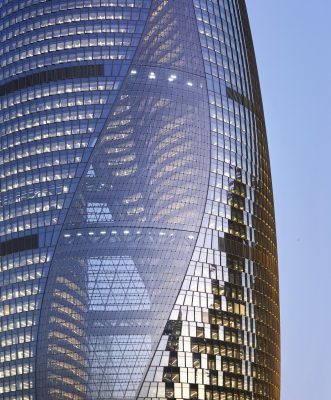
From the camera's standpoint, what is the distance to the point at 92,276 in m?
117

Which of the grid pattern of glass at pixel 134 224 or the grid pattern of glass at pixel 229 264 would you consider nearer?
the grid pattern of glass at pixel 134 224

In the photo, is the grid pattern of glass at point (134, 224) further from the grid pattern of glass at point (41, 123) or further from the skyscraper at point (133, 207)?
the grid pattern of glass at point (41, 123)

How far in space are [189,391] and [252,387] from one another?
11119 millimetres

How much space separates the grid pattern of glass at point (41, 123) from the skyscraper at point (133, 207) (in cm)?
19

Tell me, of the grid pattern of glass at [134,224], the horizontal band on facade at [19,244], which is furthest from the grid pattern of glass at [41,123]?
the grid pattern of glass at [134,224]

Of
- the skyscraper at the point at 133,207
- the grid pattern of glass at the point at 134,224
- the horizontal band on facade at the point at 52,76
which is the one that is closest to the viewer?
the grid pattern of glass at the point at 134,224

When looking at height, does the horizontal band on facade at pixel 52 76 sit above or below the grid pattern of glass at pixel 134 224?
above

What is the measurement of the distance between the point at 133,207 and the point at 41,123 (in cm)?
1800

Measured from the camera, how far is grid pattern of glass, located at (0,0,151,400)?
122m

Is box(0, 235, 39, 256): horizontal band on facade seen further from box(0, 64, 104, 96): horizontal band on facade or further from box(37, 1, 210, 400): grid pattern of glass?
box(0, 64, 104, 96): horizontal band on facade

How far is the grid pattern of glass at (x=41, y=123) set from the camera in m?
122

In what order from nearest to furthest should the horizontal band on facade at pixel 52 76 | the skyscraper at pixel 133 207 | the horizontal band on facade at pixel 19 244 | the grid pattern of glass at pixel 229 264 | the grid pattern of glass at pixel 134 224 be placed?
the grid pattern of glass at pixel 134 224, the skyscraper at pixel 133 207, the grid pattern of glass at pixel 229 264, the horizontal band on facade at pixel 19 244, the horizontal band on facade at pixel 52 76

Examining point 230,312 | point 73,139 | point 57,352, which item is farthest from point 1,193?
point 230,312

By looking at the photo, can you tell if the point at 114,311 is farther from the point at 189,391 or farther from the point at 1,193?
the point at 1,193
